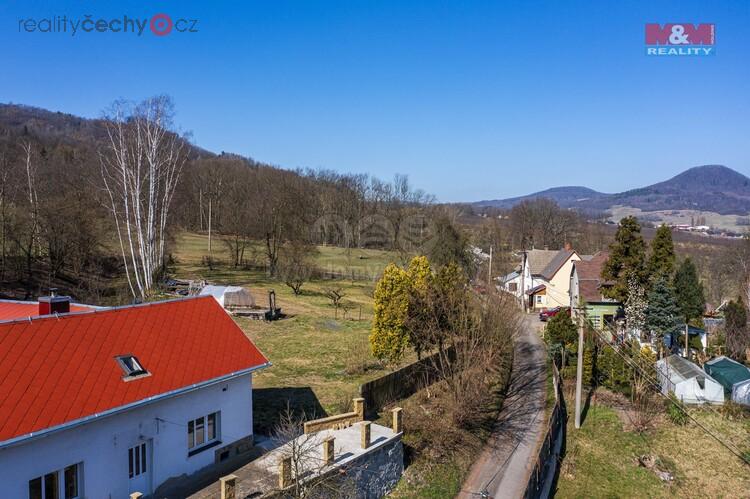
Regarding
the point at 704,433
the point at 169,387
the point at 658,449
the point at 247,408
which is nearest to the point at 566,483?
the point at 658,449

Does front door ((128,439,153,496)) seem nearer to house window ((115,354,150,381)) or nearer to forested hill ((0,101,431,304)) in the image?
house window ((115,354,150,381))

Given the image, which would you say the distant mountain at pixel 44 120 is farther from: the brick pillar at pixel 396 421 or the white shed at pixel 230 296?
the brick pillar at pixel 396 421

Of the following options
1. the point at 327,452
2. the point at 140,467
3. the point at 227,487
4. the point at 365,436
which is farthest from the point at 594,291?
the point at 140,467

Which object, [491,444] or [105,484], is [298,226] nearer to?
[491,444]

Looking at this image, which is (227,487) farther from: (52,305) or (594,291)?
(594,291)

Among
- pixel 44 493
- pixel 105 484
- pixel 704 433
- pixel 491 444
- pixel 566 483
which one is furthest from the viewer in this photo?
pixel 704 433

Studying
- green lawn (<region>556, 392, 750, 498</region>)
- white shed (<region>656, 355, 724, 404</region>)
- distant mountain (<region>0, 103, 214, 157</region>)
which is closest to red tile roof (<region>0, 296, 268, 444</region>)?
green lawn (<region>556, 392, 750, 498</region>)
